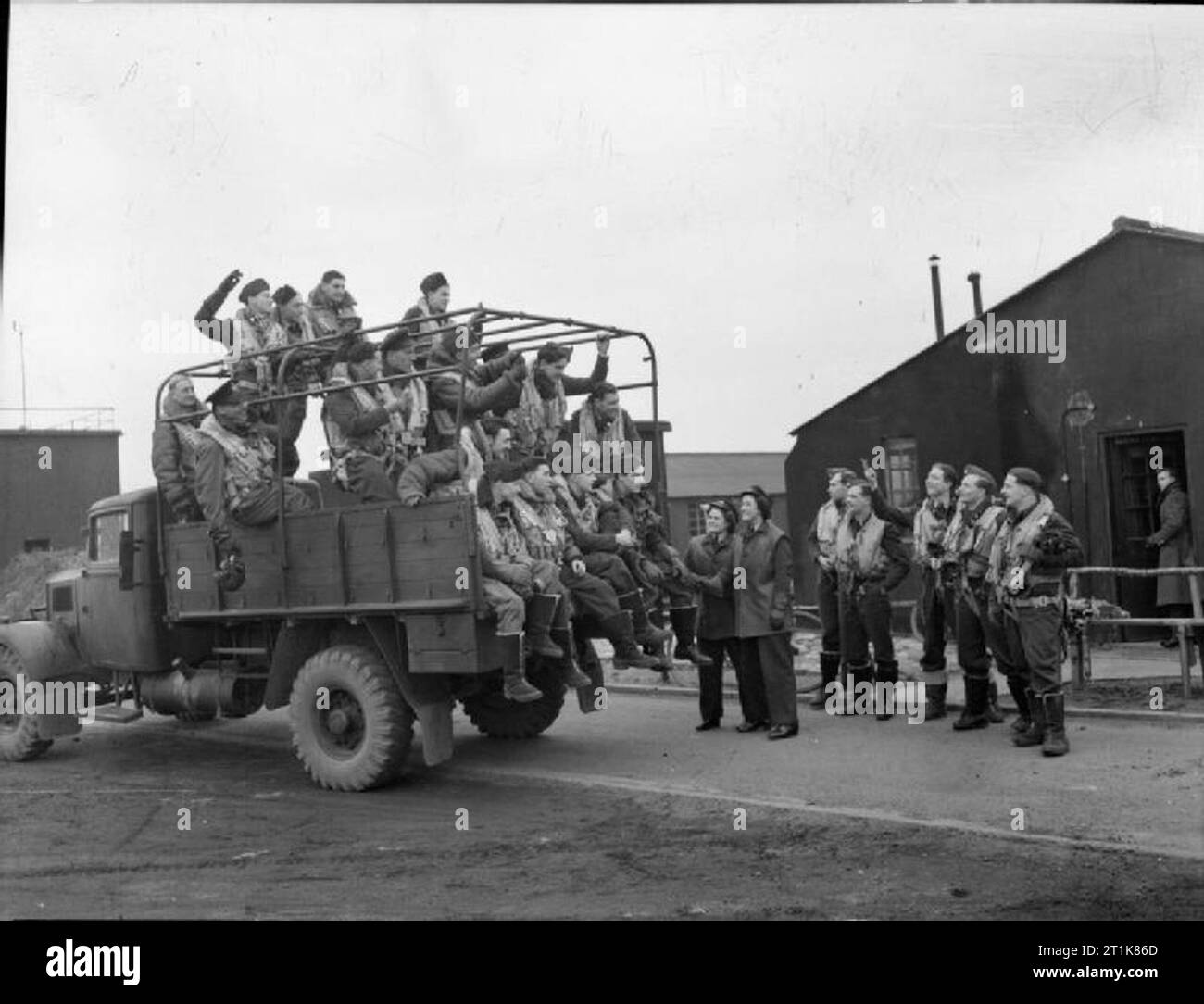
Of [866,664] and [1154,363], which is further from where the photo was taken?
[1154,363]

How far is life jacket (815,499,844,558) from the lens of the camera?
11352 mm

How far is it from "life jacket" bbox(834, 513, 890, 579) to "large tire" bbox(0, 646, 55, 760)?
634cm

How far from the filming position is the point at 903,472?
1834 cm

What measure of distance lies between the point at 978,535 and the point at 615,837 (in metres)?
3.81

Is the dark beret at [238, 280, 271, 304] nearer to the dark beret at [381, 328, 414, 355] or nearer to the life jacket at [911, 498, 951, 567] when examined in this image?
the dark beret at [381, 328, 414, 355]

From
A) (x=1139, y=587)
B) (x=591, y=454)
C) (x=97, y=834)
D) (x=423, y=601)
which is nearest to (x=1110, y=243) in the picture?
(x=1139, y=587)

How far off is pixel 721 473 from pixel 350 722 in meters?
31.2

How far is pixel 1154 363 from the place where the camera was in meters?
15.1

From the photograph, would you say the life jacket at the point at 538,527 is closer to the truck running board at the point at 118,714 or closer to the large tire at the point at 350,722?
the large tire at the point at 350,722

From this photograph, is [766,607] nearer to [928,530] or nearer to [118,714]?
[928,530]

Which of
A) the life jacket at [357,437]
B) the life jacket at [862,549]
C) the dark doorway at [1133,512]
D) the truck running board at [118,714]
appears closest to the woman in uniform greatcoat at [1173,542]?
the dark doorway at [1133,512]

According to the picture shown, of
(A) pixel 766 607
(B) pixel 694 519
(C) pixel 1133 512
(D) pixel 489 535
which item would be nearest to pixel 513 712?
(A) pixel 766 607
